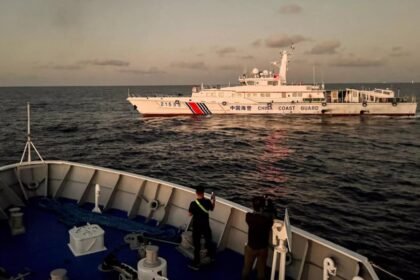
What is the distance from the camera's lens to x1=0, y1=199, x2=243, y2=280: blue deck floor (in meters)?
6.36

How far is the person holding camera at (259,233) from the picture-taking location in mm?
5625

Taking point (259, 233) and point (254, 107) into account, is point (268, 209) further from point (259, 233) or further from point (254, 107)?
point (254, 107)

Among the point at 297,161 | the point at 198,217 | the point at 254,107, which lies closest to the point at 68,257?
the point at 198,217

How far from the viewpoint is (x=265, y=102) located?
5628 cm

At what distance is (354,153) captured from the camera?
110 feet

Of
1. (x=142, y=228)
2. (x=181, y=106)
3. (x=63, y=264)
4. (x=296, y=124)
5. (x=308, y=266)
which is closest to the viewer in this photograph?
(x=308, y=266)

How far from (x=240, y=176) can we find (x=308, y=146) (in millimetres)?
14591

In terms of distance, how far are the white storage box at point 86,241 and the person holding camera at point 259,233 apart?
314cm

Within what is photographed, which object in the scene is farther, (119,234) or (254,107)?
(254,107)

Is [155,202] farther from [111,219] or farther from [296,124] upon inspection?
[296,124]

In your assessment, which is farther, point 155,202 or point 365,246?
point 365,246

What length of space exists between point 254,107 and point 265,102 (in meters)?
1.94

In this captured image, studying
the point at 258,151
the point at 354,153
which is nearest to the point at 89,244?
the point at 258,151

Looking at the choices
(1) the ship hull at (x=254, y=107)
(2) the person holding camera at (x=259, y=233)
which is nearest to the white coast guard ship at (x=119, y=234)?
(2) the person holding camera at (x=259, y=233)
